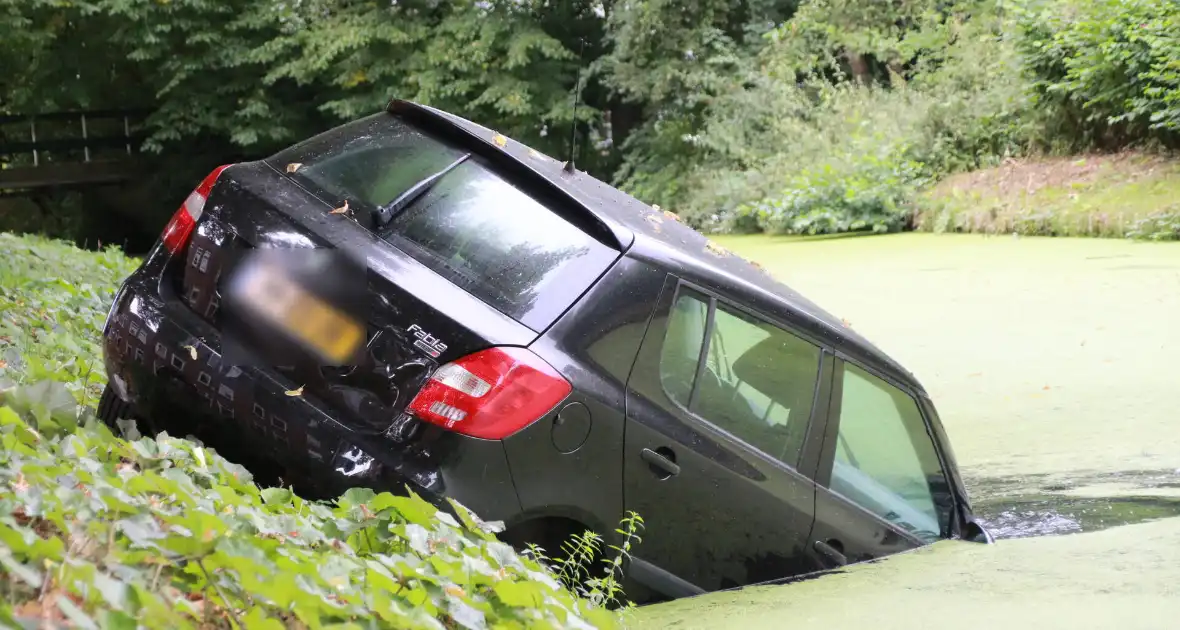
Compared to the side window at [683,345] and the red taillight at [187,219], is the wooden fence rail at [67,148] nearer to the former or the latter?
the red taillight at [187,219]

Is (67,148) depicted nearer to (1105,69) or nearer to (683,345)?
(1105,69)

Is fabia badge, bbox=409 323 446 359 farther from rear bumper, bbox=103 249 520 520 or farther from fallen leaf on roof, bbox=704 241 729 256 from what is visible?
fallen leaf on roof, bbox=704 241 729 256

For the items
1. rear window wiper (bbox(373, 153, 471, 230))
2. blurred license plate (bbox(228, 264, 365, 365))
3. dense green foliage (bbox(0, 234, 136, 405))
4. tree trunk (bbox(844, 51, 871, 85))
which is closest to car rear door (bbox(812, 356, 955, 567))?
rear window wiper (bbox(373, 153, 471, 230))

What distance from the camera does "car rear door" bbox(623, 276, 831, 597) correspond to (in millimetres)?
3469

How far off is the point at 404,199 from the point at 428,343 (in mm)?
563

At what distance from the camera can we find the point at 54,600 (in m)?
1.87

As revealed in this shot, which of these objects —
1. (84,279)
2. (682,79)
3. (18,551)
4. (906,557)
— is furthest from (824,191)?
(18,551)

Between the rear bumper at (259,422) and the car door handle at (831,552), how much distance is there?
47.1 inches

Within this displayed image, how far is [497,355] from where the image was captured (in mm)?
3178

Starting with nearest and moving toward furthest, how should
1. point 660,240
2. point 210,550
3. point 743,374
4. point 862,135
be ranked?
1. point 210,550
2. point 660,240
3. point 743,374
4. point 862,135

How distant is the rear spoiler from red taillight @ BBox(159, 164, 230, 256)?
0.65 m

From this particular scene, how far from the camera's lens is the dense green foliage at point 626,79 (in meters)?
19.2

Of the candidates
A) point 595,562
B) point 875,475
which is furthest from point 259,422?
point 875,475

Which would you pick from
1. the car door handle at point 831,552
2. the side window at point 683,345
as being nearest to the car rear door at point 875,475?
the car door handle at point 831,552
